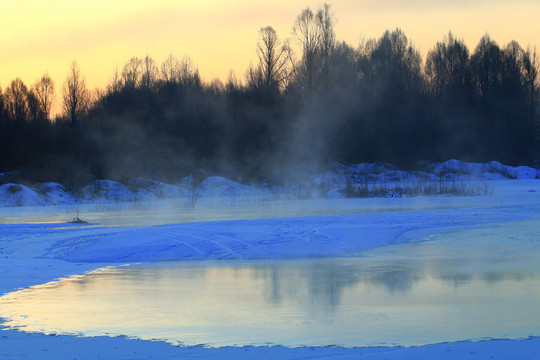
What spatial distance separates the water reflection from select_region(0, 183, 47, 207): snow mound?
1929cm

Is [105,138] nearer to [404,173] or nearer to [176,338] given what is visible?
[404,173]

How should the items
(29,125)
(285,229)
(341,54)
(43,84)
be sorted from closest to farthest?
(285,229), (29,125), (341,54), (43,84)

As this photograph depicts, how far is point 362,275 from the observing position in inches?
311

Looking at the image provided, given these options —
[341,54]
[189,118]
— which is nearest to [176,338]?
[189,118]

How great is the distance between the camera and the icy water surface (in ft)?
16.6

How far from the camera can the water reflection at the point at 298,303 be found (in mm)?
5051

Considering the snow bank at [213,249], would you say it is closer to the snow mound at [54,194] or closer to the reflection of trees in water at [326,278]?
the reflection of trees in water at [326,278]

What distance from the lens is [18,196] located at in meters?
26.5

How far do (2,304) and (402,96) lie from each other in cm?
4415

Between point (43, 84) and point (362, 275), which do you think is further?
point (43, 84)

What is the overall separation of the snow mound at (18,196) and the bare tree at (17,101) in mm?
12823

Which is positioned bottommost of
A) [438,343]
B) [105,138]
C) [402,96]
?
[438,343]

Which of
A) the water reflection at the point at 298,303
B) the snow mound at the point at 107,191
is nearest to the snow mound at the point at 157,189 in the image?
the snow mound at the point at 107,191

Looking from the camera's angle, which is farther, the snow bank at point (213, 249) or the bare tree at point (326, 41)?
the bare tree at point (326, 41)
